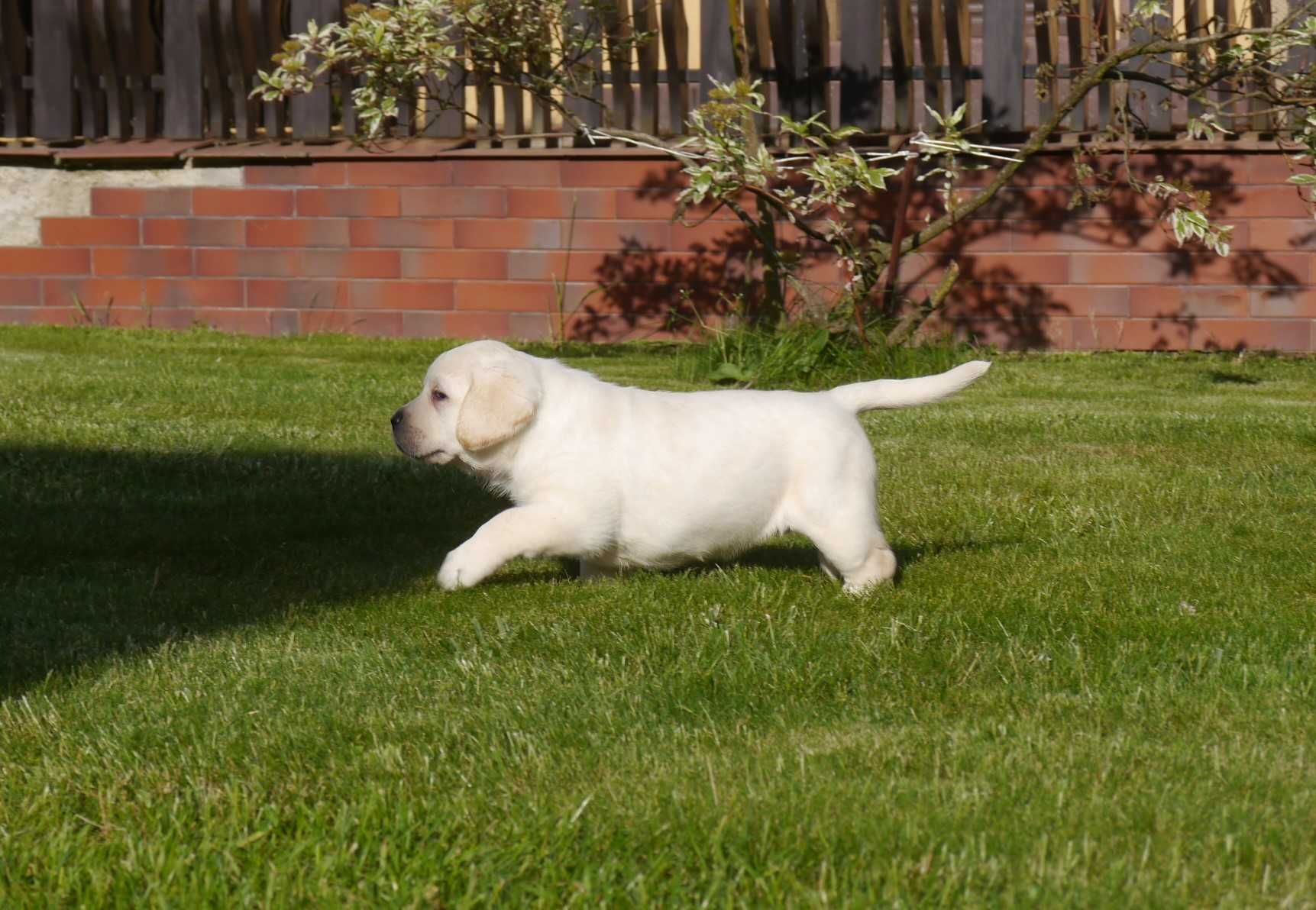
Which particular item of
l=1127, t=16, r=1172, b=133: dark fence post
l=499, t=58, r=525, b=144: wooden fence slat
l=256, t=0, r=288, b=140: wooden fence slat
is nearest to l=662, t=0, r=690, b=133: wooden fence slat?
l=499, t=58, r=525, b=144: wooden fence slat

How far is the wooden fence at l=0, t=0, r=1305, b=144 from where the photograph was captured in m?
10.6

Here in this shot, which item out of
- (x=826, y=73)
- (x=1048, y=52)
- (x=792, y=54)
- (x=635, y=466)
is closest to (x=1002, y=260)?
(x=1048, y=52)

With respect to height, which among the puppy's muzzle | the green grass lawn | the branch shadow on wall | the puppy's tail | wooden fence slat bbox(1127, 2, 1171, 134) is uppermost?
wooden fence slat bbox(1127, 2, 1171, 134)

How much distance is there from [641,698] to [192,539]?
7.58 feet

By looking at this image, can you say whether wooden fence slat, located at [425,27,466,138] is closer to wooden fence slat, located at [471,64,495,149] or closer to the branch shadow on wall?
wooden fence slat, located at [471,64,495,149]

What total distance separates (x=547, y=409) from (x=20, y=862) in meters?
2.22

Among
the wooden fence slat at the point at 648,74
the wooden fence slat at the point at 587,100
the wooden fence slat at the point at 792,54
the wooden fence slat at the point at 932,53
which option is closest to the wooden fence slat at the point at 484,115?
the wooden fence slat at the point at 587,100

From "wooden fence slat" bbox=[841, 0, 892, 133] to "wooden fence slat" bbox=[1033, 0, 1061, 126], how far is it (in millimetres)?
1029

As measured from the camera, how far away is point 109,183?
11430mm

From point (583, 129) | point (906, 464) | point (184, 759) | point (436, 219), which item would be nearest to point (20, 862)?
point (184, 759)

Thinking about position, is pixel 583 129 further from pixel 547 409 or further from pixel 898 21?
pixel 547 409

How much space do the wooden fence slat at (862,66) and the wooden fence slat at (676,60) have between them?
3.41 ft

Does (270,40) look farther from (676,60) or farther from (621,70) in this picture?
(676,60)

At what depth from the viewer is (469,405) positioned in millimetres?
4539
